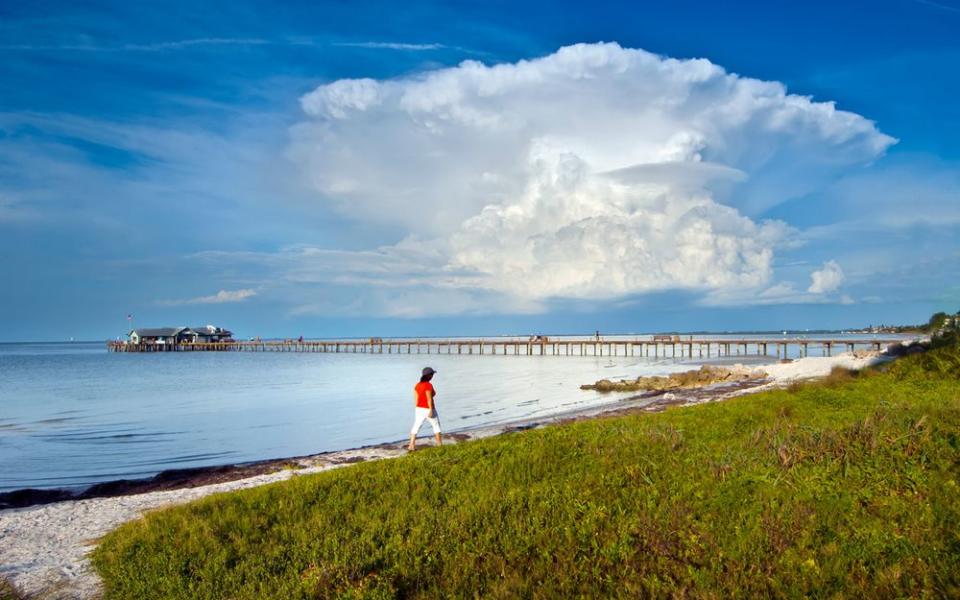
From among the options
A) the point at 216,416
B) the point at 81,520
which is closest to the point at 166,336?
the point at 216,416

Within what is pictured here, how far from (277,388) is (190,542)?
40.1 metres

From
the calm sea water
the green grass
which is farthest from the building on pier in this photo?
the green grass

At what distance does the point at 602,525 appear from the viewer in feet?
23.3

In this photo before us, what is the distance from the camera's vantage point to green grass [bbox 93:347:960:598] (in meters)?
5.94

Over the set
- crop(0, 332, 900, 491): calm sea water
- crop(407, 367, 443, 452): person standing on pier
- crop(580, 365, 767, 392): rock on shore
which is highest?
crop(407, 367, 443, 452): person standing on pier

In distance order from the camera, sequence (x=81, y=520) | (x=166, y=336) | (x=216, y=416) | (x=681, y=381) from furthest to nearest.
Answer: (x=166, y=336) → (x=681, y=381) → (x=216, y=416) → (x=81, y=520)

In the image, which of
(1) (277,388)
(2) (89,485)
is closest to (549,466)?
(2) (89,485)

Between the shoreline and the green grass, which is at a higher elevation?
the green grass

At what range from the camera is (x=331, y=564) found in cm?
648

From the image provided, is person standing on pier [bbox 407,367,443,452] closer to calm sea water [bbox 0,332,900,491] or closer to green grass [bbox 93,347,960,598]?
green grass [bbox 93,347,960,598]

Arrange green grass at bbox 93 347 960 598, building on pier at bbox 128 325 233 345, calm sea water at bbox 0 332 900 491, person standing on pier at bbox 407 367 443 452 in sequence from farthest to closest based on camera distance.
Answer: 1. building on pier at bbox 128 325 233 345
2. calm sea water at bbox 0 332 900 491
3. person standing on pier at bbox 407 367 443 452
4. green grass at bbox 93 347 960 598

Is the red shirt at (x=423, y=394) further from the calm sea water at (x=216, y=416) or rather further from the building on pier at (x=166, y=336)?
the building on pier at (x=166, y=336)

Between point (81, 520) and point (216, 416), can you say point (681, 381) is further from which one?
point (81, 520)

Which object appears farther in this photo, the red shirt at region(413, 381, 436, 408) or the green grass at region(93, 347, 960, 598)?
the red shirt at region(413, 381, 436, 408)
